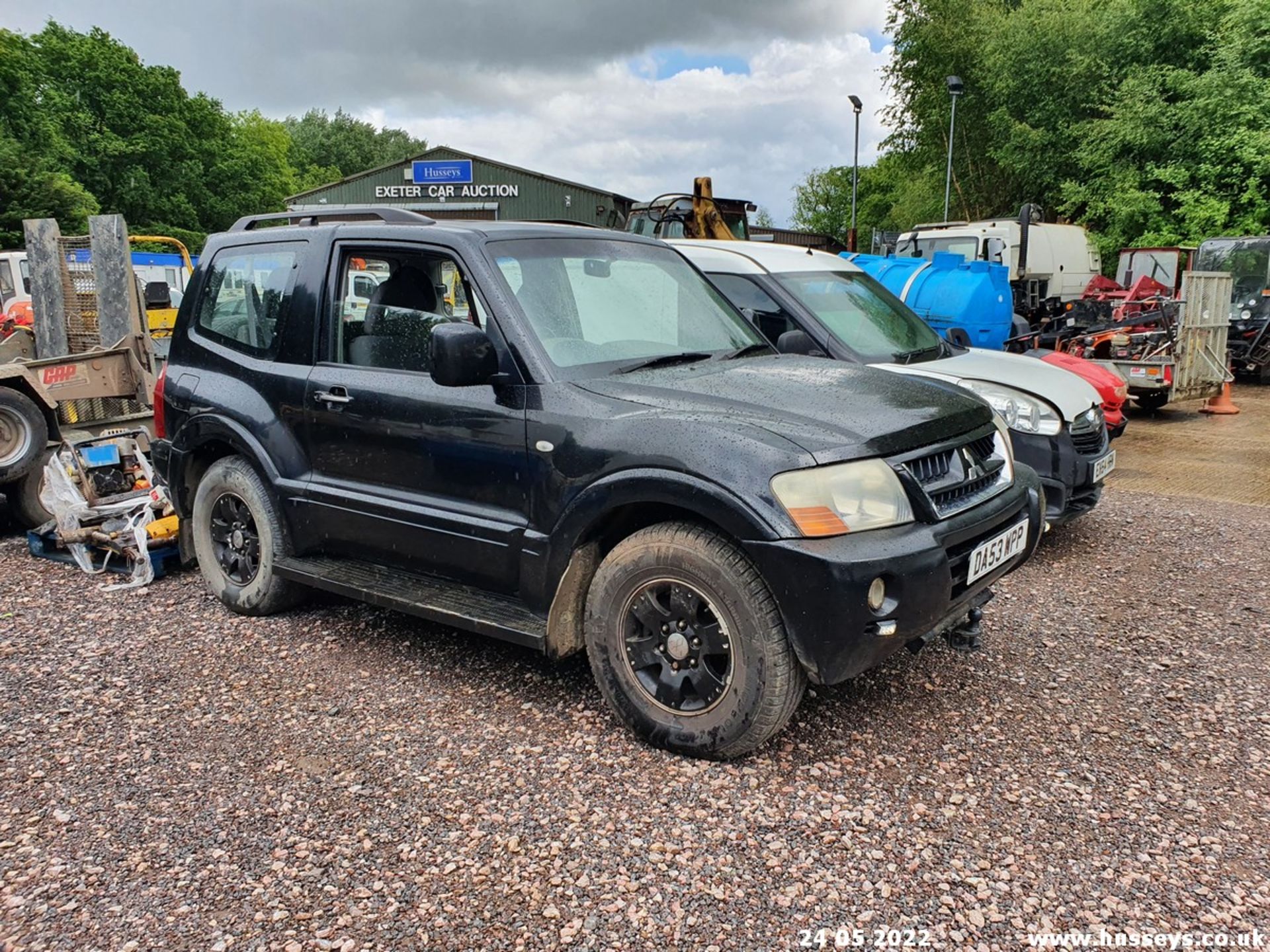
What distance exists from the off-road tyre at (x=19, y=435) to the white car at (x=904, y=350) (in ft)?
15.4

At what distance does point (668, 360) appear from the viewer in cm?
394

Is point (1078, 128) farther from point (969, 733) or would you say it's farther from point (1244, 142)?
point (969, 733)

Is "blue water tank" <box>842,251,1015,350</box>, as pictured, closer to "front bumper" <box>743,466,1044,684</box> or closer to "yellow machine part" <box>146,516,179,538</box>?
"front bumper" <box>743,466,1044,684</box>

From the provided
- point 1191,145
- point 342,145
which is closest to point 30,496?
point 1191,145

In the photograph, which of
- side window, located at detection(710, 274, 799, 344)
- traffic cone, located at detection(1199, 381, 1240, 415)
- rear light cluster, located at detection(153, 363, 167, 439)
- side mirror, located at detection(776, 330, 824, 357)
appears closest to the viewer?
side mirror, located at detection(776, 330, 824, 357)

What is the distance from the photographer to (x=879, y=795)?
313cm

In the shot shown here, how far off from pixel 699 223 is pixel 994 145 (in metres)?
17.3

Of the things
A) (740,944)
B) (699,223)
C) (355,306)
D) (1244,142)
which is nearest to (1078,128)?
(1244,142)

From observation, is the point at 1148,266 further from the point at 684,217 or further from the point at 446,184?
the point at 446,184

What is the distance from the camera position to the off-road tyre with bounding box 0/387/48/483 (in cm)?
637

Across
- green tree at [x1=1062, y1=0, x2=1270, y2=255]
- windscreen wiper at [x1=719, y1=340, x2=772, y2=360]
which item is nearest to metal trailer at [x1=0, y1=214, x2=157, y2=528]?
windscreen wiper at [x1=719, y1=340, x2=772, y2=360]

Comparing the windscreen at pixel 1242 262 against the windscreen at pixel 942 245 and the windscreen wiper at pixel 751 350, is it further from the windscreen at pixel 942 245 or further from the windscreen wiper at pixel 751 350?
the windscreen wiper at pixel 751 350

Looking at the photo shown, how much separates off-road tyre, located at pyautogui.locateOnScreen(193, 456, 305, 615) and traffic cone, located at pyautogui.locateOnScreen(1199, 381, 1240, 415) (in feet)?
39.4

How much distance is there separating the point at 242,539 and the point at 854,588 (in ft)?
10.9
